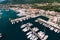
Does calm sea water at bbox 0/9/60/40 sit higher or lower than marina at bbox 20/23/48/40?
lower

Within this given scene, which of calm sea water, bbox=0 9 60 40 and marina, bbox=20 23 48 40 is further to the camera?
calm sea water, bbox=0 9 60 40

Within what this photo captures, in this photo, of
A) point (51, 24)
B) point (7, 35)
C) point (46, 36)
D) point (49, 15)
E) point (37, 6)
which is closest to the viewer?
point (46, 36)

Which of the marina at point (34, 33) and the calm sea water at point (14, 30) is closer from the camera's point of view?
the marina at point (34, 33)

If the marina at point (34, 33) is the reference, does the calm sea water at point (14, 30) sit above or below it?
below

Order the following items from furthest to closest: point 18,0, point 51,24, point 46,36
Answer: point 18,0
point 51,24
point 46,36

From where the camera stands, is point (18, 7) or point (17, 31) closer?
point (17, 31)

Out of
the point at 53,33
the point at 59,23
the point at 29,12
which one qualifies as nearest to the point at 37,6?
the point at 29,12

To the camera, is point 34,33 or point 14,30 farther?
point 14,30

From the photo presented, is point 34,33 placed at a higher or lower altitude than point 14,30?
higher

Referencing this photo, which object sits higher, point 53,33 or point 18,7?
point 53,33

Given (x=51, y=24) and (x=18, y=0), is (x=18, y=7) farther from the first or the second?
(x=51, y=24)
